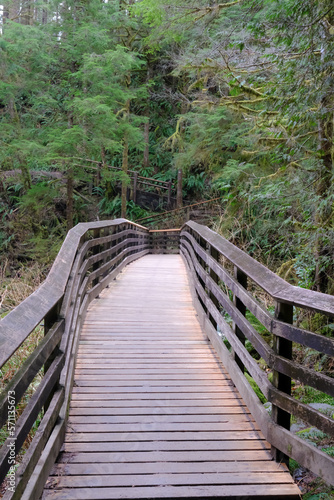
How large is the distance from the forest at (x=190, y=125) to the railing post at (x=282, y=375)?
2.51m

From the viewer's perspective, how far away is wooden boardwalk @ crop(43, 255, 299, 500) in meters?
2.53

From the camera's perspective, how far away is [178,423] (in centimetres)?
327

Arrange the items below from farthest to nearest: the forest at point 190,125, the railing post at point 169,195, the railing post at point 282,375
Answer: the railing post at point 169,195 → the forest at point 190,125 → the railing post at point 282,375

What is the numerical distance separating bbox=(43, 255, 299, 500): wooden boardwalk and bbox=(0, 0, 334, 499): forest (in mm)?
2018

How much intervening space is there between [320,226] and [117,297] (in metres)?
3.48

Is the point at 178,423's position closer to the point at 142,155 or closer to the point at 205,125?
the point at 205,125

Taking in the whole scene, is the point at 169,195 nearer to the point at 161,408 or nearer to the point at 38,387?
the point at 161,408

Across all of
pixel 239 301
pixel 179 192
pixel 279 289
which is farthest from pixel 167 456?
pixel 179 192

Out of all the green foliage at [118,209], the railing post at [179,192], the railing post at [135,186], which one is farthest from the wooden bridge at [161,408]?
the railing post at [135,186]

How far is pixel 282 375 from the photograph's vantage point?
278cm

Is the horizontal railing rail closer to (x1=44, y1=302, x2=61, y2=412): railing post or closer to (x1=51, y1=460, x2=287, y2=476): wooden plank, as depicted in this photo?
(x1=44, y1=302, x2=61, y2=412): railing post

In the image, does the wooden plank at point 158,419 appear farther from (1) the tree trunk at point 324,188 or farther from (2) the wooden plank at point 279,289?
(1) the tree trunk at point 324,188

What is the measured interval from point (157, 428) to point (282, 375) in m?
1.04

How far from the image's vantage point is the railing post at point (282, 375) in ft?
9.02
